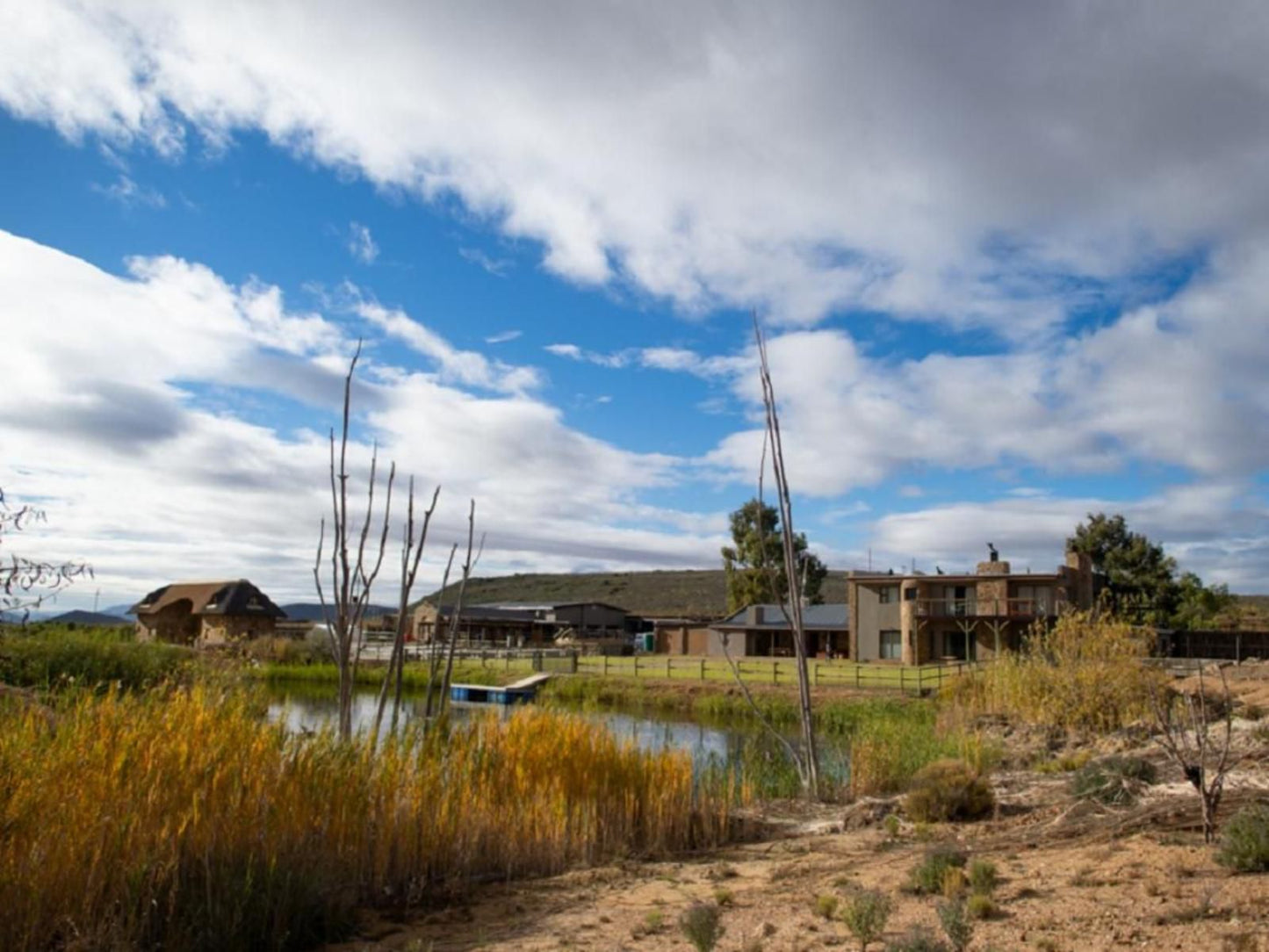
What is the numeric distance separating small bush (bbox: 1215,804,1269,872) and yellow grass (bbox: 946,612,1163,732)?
10.2m

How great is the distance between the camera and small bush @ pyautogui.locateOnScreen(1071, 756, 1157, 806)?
28.4 ft

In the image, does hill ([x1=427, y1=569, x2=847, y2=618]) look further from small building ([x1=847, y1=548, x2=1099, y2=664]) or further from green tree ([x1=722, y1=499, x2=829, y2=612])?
small building ([x1=847, y1=548, x2=1099, y2=664])

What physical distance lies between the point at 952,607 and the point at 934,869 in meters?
36.1

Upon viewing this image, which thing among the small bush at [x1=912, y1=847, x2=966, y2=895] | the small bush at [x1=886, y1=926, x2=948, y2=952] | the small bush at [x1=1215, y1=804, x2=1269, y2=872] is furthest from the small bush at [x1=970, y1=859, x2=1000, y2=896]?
the small bush at [x1=1215, y1=804, x2=1269, y2=872]

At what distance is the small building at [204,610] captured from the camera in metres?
51.0

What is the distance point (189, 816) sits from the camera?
555 cm

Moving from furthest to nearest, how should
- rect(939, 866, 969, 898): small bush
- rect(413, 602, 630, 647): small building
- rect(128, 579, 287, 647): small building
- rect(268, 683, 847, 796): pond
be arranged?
rect(413, 602, 630, 647): small building < rect(128, 579, 287, 647): small building < rect(268, 683, 847, 796): pond < rect(939, 866, 969, 898): small bush

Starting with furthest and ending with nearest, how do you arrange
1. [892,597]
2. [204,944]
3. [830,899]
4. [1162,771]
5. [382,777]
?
[892,597]
[1162,771]
[382,777]
[830,899]
[204,944]

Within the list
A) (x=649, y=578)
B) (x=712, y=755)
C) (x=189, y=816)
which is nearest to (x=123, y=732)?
(x=189, y=816)

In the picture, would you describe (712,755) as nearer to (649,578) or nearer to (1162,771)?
(1162,771)

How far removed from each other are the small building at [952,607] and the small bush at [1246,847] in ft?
110

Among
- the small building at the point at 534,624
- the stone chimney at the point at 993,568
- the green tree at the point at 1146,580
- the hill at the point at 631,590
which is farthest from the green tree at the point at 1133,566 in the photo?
the hill at the point at 631,590

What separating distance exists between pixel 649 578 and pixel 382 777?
360ft

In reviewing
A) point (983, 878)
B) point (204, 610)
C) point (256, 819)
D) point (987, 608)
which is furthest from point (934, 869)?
point (204, 610)
